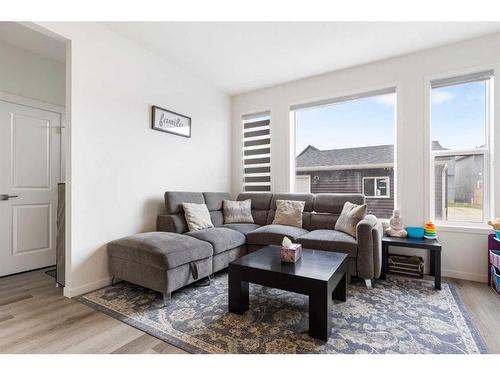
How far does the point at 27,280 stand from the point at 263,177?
3.25m

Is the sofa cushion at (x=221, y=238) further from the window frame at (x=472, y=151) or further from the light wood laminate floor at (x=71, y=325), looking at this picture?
the window frame at (x=472, y=151)

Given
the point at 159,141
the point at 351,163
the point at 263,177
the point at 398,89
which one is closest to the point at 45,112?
the point at 159,141

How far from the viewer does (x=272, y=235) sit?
9.63ft

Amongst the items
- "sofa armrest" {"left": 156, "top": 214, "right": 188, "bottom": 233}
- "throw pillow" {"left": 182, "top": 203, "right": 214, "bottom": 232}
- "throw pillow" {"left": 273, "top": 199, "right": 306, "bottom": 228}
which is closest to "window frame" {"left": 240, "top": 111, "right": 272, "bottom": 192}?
"throw pillow" {"left": 273, "top": 199, "right": 306, "bottom": 228}

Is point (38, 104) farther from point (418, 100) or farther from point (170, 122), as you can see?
point (418, 100)

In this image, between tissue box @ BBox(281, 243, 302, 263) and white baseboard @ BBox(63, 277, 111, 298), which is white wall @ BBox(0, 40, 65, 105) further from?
tissue box @ BBox(281, 243, 302, 263)

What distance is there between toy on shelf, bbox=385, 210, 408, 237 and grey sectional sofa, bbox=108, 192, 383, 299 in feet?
1.11

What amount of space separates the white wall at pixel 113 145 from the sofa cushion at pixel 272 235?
4.04 feet

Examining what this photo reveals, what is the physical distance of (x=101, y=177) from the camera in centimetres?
252

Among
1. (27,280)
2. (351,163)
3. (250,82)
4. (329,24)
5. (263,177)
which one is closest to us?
(329,24)

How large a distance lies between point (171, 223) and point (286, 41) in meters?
2.43

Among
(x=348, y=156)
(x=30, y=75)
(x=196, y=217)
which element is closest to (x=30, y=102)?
(x=30, y=75)

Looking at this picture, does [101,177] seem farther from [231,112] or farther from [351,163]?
[351,163]

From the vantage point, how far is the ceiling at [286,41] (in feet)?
8.39
